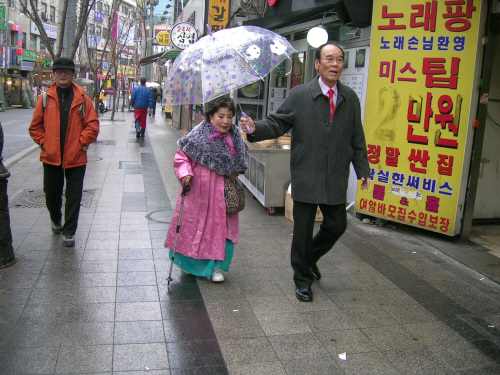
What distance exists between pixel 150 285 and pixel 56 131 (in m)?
1.98

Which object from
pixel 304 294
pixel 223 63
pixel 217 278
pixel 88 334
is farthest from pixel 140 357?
pixel 223 63

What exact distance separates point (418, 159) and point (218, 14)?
8182 millimetres

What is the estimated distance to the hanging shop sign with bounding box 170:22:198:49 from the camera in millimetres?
13664

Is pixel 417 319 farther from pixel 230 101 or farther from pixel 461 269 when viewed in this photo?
pixel 230 101

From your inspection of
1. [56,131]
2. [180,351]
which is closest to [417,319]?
[180,351]

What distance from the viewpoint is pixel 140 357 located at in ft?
10.8

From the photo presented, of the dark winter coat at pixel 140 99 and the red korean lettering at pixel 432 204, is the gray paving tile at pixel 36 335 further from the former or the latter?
the dark winter coat at pixel 140 99

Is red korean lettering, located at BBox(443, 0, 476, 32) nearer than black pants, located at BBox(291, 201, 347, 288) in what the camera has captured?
No

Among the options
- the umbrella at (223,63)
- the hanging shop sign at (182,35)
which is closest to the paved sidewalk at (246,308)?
the umbrella at (223,63)

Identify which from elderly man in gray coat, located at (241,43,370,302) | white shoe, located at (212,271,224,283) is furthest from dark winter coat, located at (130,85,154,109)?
elderly man in gray coat, located at (241,43,370,302)

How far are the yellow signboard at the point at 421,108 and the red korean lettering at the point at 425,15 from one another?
0.01m

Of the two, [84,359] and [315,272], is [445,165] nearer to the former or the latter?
[315,272]

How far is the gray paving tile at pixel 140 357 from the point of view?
125 inches

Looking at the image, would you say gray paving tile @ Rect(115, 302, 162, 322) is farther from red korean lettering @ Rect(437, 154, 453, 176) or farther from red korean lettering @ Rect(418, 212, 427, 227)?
red korean lettering @ Rect(437, 154, 453, 176)
